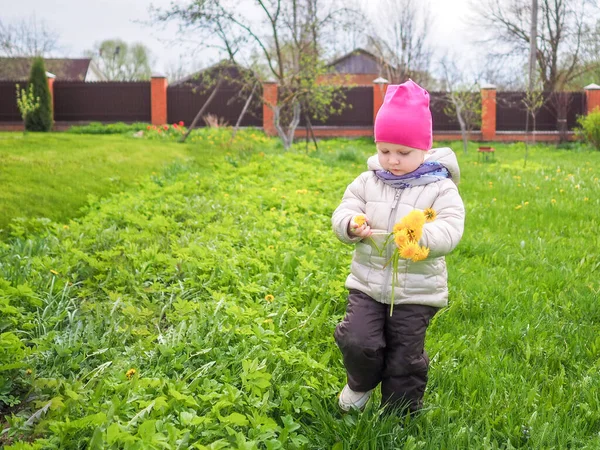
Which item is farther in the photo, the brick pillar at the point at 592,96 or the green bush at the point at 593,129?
the brick pillar at the point at 592,96

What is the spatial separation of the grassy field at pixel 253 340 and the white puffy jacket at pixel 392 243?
1.55 ft

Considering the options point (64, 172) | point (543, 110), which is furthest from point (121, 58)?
point (64, 172)

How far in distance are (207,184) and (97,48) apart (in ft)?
163

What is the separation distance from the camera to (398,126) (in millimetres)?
2336

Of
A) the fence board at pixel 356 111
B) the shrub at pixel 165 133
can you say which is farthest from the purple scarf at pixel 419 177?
the fence board at pixel 356 111

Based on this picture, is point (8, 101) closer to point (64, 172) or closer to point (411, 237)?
point (64, 172)

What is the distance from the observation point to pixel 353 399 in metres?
2.49

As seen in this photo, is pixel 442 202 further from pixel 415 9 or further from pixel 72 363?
pixel 415 9

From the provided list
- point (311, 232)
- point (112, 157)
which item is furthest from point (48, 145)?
point (311, 232)

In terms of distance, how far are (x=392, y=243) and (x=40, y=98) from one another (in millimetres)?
22229

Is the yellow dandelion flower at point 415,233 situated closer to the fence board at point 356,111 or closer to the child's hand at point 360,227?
the child's hand at point 360,227

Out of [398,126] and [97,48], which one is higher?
[97,48]

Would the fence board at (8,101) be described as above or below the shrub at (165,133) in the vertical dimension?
above

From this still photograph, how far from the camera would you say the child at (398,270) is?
235cm
